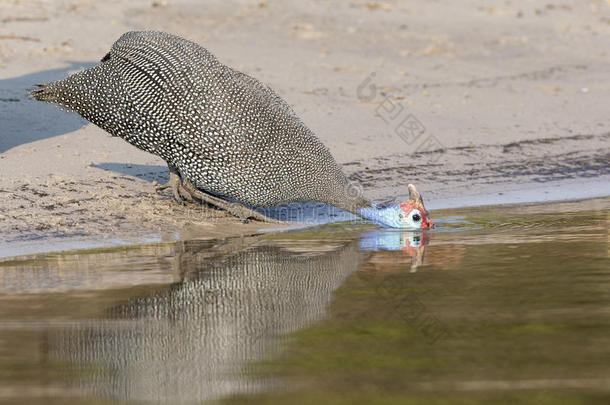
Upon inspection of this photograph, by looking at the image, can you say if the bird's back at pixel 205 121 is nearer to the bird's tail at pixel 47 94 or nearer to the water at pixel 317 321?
the bird's tail at pixel 47 94

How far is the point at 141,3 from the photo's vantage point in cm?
1436

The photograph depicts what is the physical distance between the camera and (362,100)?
11.3 m

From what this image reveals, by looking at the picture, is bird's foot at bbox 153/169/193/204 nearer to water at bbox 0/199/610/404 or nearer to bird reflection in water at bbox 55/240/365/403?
water at bbox 0/199/610/404

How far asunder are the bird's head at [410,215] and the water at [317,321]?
0.19m

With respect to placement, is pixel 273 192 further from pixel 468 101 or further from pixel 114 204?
pixel 468 101

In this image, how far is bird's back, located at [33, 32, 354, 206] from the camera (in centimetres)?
714

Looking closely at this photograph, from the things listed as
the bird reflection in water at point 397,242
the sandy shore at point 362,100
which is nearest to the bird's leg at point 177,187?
the sandy shore at point 362,100

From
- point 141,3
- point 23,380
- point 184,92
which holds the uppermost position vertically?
point 141,3

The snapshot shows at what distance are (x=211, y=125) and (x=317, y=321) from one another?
2.58 m

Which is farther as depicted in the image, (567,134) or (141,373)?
(567,134)

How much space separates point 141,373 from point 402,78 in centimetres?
879

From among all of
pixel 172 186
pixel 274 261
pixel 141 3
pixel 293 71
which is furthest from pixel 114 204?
pixel 141 3

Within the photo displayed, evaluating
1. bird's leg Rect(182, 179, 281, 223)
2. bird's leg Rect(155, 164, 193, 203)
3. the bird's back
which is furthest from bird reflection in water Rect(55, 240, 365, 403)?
bird's leg Rect(155, 164, 193, 203)

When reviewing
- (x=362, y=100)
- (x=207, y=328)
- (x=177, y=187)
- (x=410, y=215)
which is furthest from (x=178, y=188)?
(x=362, y=100)
